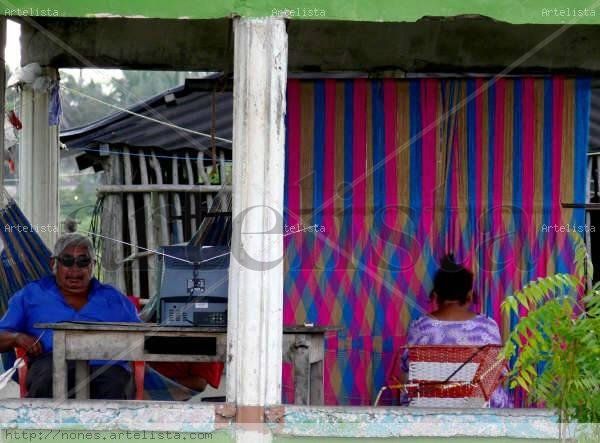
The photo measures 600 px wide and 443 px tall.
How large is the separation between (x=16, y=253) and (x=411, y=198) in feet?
7.33

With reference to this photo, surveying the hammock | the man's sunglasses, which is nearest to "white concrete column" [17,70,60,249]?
the hammock

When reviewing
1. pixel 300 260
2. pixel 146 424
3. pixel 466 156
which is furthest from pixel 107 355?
pixel 466 156

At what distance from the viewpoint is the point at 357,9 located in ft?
15.4

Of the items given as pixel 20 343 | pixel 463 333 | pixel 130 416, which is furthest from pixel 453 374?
pixel 20 343

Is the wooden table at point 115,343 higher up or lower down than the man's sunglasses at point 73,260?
lower down

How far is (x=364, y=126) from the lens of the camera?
257 inches

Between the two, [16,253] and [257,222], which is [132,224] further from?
[257,222]

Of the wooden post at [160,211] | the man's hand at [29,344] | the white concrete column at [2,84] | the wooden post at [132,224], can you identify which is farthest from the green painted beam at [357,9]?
Answer: the wooden post at [160,211]

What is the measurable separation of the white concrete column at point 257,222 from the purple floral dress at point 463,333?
1.65 meters

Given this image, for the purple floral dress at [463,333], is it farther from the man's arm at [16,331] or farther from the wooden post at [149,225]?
the wooden post at [149,225]

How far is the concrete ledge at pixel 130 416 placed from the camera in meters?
4.62

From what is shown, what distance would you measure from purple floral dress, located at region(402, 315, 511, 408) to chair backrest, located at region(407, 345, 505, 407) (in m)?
0.31

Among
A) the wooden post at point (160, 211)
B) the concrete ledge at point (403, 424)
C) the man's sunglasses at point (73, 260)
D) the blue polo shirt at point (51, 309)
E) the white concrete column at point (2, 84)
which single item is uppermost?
the white concrete column at point (2, 84)

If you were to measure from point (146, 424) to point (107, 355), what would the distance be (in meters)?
0.70
